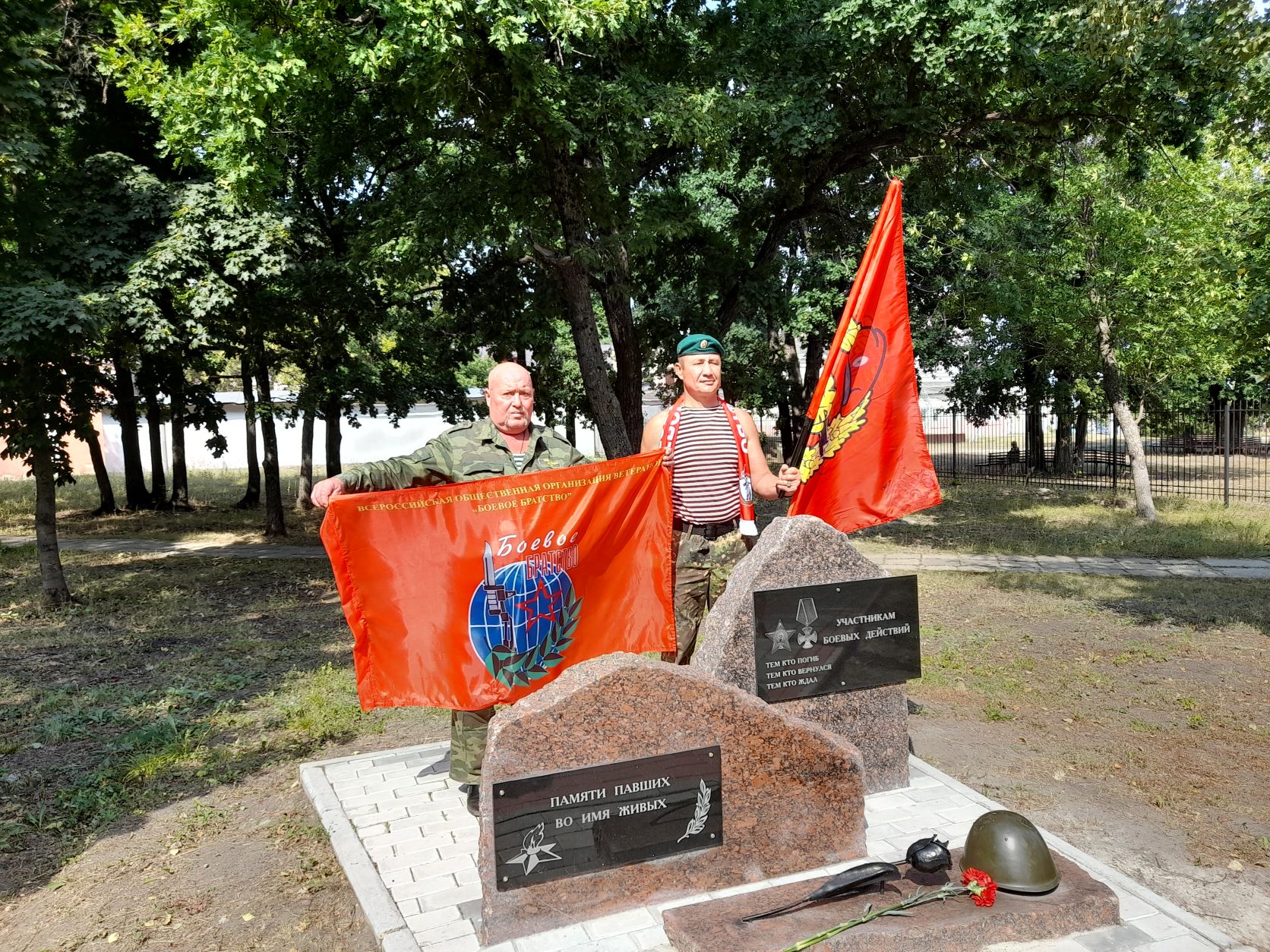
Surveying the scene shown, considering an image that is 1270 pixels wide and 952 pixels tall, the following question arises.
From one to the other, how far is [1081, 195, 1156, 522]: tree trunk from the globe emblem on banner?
47.2 feet

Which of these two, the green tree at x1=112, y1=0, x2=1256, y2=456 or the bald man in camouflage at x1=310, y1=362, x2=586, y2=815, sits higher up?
the green tree at x1=112, y1=0, x2=1256, y2=456

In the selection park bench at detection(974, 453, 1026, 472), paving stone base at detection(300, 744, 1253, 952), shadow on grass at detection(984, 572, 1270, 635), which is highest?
park bench at detection(974, 453, 1026, 472)

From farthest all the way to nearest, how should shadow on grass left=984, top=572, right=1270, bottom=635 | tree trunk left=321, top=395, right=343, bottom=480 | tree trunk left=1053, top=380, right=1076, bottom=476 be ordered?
1. tree trunk left=1053, top=380, right=1076, bottom=476
2. tree trunk left=321, top=395, right=343, bottom=480
3. shadow on grass left=984, top=572, right=1270, bottom=635

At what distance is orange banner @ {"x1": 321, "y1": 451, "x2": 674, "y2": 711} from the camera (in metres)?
5.04

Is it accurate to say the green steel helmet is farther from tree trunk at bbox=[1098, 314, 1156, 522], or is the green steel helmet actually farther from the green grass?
tree trunk at bbox=[1098, 314, 1156, 522]

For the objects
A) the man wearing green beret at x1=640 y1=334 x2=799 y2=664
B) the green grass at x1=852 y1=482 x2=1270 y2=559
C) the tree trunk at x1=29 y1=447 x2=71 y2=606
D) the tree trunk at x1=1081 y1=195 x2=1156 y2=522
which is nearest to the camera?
the man wearing green beret at x1=640 y1=334 x2=799 y2=664

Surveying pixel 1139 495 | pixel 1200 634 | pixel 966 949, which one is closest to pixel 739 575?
pixel 966 949

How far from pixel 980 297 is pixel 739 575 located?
51.5 ft

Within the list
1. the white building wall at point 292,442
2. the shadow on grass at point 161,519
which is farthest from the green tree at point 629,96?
the white building wall at point 292,442

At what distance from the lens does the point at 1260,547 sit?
13.8 metres

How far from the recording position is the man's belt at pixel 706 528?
575 centimetres

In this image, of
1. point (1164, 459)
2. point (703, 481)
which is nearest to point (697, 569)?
point (703, 481)

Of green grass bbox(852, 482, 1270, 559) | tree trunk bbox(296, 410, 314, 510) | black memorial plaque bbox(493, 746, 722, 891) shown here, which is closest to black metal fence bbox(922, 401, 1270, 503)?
green grass bbox(852, 482, 1270, 559)

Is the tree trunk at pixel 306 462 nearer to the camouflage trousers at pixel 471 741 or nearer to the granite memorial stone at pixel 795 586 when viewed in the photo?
the camouflage trousers at pixel 471 741
